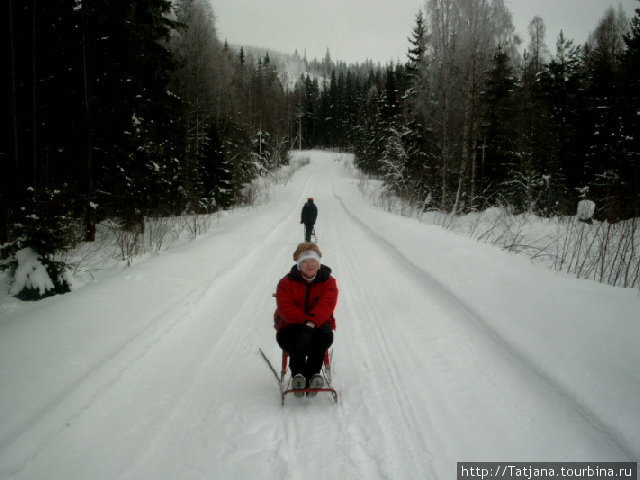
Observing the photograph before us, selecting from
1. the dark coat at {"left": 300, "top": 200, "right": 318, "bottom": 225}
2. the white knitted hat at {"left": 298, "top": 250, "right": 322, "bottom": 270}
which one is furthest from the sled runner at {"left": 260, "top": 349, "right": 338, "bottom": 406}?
the dark coat at {"left": 300, "top": 200, "right": 318, "bottom": 225}

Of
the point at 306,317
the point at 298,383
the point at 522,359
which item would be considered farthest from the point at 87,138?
the point at 522,359

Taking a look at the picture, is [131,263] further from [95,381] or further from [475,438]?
[475,438]

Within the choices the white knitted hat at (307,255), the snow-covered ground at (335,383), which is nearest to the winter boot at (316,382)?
the snow-covered ground at (335,383)

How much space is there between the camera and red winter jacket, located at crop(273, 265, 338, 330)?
350 cm

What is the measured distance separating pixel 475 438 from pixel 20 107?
12.3 metres

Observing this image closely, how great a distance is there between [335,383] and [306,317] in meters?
0.94

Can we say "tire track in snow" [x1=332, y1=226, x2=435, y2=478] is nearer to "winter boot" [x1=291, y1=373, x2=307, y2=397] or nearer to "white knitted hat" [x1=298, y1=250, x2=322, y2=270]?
"winter boot" [x1=291, y1=373, x2=307, y2=397]

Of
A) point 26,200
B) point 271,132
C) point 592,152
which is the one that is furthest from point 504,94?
point 271,132

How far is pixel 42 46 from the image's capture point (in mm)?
9297

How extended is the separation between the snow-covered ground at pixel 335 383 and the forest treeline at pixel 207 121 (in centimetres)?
283

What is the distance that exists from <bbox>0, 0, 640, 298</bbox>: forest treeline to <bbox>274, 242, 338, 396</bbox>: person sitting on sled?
5192 millimetres

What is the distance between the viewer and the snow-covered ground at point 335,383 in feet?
8.92

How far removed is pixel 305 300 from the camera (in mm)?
3711

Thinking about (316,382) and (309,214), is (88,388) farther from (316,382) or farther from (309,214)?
(309,214)
